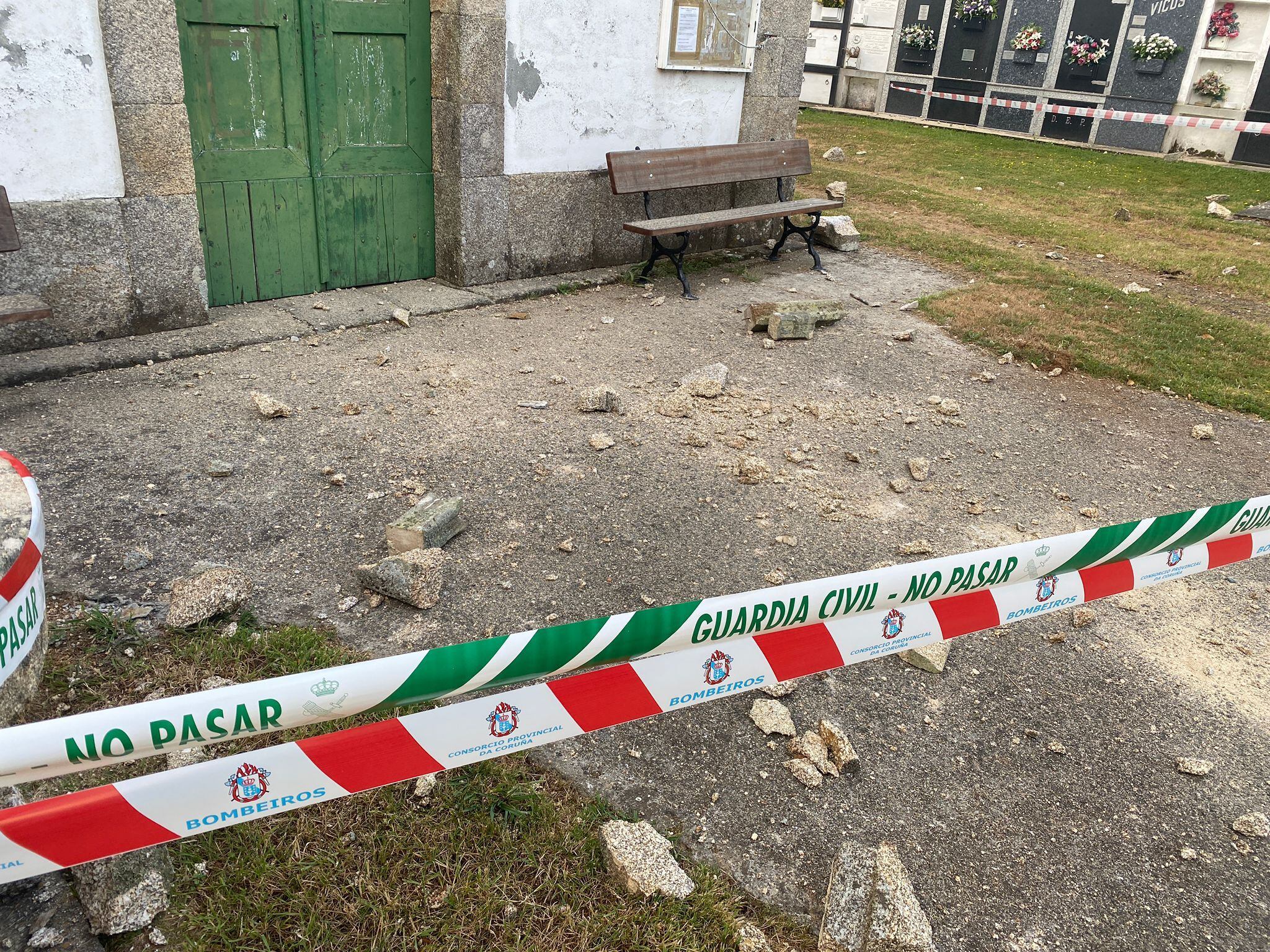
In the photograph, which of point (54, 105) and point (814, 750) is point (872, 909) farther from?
point (54, 105)

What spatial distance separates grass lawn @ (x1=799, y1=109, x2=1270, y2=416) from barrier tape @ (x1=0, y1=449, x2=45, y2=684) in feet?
19.4

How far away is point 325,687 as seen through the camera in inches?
72.1

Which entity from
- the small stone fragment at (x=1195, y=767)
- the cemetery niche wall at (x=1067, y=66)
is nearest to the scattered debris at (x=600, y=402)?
the small stone fragment at (x=1195, y=767)

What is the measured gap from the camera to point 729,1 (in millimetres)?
7762

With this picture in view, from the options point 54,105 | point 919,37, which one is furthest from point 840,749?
point 919,37

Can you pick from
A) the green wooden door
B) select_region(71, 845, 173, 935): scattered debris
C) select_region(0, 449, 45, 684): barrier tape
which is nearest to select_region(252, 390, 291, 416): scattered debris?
the green wooden door

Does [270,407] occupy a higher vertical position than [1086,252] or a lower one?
lower

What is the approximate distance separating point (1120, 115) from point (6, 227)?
20610mm

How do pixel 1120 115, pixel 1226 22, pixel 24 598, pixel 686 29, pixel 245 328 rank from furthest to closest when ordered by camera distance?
pixel 1120 115 < pixel 1226 22 < pixel 686 29 < pixel 245 328 < pixel 24 598

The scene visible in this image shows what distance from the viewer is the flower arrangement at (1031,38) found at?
21031 millimetres

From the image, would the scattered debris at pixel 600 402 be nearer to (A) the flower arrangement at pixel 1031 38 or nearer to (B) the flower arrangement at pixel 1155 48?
(B) the flower arrangement at pixel 1155 48

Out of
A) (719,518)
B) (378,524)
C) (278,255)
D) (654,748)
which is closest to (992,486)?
(719,518)

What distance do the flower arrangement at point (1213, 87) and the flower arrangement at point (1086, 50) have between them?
2197 mm

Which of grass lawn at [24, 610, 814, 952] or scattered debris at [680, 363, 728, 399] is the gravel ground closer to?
scattered debris at [680, 363, 728, 399]
